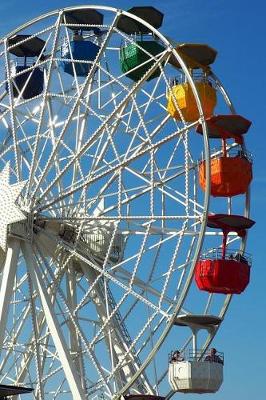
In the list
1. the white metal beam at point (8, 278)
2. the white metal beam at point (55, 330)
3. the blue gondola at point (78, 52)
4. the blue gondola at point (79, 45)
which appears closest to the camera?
the white metal beam at point (55, 330)

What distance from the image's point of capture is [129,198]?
2914 centimetres

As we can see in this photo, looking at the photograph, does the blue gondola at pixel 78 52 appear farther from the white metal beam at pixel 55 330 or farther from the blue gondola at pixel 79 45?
the white metal beam at pixel 55 330

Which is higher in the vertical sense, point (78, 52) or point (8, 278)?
point (78, 52)

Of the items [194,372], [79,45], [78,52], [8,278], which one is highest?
[79,45]

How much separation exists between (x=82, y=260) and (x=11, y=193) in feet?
10.2

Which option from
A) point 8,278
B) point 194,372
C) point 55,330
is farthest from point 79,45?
point 194,372

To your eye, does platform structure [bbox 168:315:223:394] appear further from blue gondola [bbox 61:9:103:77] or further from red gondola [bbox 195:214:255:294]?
blue gondola [bbox 61:9:103:77]

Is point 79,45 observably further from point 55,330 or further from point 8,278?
point 55,330

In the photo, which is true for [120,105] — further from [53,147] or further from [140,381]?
[140,381]

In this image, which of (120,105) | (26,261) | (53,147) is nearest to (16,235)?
(26,261)

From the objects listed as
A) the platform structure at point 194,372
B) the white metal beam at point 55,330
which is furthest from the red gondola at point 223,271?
the white metal beam at point 55,330

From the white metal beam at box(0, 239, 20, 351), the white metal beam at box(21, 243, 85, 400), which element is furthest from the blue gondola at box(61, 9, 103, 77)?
the white metal beam at box(21, 243, 85, 400)

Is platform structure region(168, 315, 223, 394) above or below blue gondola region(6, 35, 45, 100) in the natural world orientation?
below

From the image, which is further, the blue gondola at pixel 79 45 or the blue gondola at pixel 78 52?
the blue gondola at pixel 78 52
